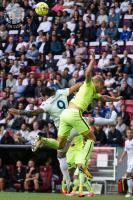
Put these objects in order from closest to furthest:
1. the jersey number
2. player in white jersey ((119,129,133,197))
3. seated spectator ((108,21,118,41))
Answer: the jersey number → player in white jersey ((119,129,133,197)) → seated spectator ((108,21,118,41))

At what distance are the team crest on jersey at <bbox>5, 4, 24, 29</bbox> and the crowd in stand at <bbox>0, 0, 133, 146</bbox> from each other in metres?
0.09

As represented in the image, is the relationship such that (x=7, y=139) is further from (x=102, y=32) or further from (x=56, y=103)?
(x=56, y=103)

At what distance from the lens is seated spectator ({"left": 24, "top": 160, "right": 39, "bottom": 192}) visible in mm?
23219

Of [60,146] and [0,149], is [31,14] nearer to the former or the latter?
[0,149]

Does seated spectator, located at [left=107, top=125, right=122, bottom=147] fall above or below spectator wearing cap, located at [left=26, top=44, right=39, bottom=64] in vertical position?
below

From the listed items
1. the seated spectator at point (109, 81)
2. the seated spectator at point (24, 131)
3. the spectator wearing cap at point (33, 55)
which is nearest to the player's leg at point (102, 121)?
the seated spectator at point (109, 81)

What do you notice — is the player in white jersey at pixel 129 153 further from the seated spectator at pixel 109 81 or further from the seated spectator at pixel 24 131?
the seated spectator at pixel 24 131

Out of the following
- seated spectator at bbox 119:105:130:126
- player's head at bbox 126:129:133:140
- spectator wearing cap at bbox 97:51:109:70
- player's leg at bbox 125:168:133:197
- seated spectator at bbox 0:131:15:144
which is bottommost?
player's leg at bbox 125:168:133:197

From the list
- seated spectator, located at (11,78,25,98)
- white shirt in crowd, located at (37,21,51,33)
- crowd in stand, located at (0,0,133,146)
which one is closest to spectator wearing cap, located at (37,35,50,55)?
crowd in stand, located at (0,0,133,146)

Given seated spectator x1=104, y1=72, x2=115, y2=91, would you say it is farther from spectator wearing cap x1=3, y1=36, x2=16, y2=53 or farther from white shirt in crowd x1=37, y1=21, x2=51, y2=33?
spectator wearing cap x1=3, y1=36, x2=16, y2=53

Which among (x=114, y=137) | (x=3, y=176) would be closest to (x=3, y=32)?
(x=3, y=176)

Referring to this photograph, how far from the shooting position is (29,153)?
24891 mm

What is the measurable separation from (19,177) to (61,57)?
627cm

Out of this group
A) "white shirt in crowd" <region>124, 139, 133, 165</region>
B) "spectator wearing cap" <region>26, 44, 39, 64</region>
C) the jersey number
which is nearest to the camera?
the jersey number
